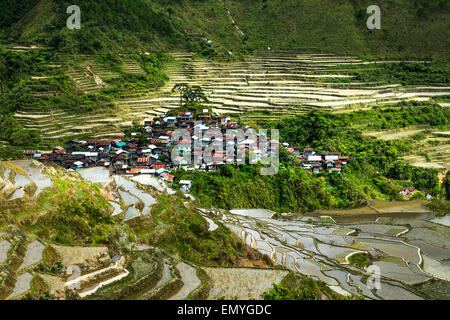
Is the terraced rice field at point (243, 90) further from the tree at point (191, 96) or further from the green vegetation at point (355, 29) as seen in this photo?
the green vegetation at point (355, 29)

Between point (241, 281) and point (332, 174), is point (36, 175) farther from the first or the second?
point (332, 174)

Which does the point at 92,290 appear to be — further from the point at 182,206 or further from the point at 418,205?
the point at 418,205

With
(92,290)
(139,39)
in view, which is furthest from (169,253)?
(139,39)

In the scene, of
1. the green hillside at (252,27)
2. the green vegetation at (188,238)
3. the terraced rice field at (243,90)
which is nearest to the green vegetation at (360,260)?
the green vegetation at (188,238)

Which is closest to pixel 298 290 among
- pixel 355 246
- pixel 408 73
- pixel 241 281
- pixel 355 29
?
pixel 241 281

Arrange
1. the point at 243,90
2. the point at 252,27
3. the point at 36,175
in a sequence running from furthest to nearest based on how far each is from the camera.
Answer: the point at 252,27
the point at 243,90
the point at 36,175

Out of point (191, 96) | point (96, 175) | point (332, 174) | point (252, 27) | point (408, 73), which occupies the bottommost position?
point (332, 174)

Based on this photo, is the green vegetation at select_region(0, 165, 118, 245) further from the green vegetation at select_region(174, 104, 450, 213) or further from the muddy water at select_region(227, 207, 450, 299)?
the green vegetation at select_region(174, 104, 450, 213)
